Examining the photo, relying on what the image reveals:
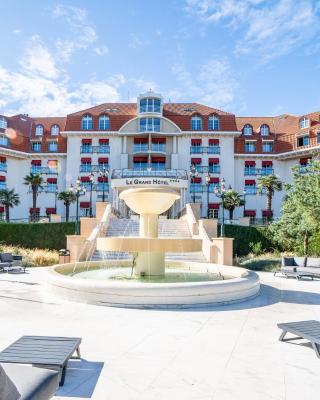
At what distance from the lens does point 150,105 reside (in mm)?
42406

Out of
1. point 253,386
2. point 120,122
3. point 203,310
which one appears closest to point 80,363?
point 253,386

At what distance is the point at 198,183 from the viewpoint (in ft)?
141

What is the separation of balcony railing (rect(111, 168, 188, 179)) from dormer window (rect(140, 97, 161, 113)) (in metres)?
7.61

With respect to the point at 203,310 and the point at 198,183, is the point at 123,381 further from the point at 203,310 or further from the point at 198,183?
the point at 198,183

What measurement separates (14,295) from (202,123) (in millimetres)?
35806

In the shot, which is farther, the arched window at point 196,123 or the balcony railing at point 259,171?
the balcony railing at point 259,171

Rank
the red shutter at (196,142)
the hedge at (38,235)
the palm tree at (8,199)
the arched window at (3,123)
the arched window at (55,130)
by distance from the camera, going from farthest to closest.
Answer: the arched window at (55,130) < the arched window at (3,123) < the red shutter at (196,142) < the palm tree at (8,199) < the hedge at (38,235)

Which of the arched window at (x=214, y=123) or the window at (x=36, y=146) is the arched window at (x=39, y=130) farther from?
the arched window at (x=214, y=123)

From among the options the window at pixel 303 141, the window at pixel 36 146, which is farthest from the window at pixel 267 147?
the window at pixel 36 146

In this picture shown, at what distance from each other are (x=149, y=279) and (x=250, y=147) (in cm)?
3578

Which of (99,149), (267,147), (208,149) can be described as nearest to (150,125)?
(99,149)

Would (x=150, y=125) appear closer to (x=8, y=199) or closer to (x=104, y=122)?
(x=104, y=122)

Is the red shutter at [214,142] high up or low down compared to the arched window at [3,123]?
down

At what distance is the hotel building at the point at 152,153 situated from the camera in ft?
138
